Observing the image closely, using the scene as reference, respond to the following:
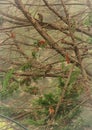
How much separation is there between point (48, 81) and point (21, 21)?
128 centimetres

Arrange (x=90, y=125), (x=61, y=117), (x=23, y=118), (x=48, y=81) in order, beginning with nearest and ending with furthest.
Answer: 1. (x=61, y=117)
2. (x=23, y=118)
3. (x=90, y=125)
4. (x=48, y=81)

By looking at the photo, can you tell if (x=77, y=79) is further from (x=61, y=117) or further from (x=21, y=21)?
(x=21, y=21)

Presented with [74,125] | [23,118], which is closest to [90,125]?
[74,125]

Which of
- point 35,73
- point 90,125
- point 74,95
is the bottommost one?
point 90,125

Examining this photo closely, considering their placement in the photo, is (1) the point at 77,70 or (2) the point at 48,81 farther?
(2) the point at 48,81

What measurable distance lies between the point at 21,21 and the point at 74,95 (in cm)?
96

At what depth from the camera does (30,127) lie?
9.61 ft

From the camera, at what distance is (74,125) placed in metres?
3.00

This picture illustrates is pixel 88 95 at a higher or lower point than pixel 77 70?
lower

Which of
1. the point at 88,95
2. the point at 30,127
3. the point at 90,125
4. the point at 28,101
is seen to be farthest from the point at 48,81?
the point at 88,95

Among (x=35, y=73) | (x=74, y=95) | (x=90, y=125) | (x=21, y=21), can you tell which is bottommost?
(x=90, y=125)

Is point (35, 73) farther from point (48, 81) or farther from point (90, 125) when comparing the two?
point (48, 81)

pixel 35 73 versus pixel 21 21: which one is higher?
pixel 21 21

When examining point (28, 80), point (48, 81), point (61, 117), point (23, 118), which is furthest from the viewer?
point (48, 81)
